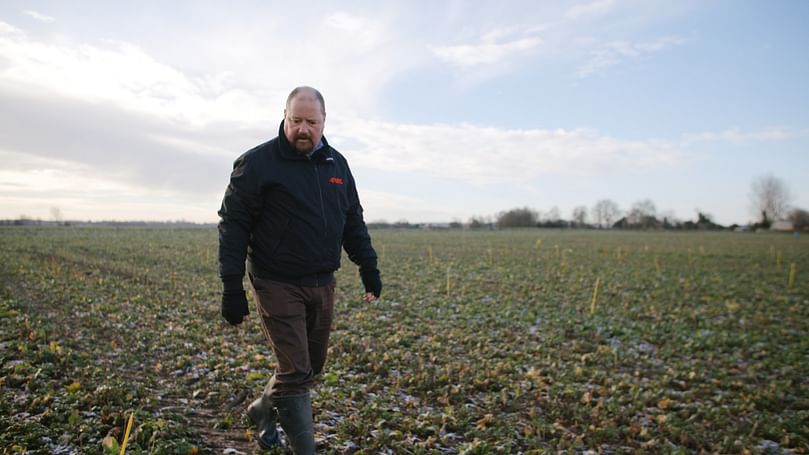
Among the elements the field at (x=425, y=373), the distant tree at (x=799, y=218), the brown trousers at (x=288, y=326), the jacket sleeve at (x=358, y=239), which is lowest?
the field at (x=425, y=373)

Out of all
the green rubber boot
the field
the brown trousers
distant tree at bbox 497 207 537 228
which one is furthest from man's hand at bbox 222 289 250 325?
distant tree at bbox 497 207 537 228

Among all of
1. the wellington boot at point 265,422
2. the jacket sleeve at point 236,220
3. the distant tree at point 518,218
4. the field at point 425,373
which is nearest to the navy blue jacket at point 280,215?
the jacket sleeve at point 236,220

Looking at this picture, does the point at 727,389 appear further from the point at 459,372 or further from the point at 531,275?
the point at 531,275

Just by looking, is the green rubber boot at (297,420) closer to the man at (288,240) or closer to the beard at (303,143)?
the man at (288,240)

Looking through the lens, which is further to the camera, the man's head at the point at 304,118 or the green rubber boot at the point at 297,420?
the green rubber boot at the point at 297,420

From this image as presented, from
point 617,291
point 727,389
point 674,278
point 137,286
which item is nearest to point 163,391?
point 727,389

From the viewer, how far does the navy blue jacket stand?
292cm

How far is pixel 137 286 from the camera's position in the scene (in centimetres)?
1173

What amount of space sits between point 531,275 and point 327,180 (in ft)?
50.9

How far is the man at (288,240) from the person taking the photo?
2.93m

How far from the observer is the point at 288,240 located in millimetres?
3023

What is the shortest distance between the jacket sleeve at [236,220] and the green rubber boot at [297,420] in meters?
0.84

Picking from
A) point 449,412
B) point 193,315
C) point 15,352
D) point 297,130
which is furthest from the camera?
point 193,315

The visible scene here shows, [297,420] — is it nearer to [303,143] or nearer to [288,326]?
[288,326]
